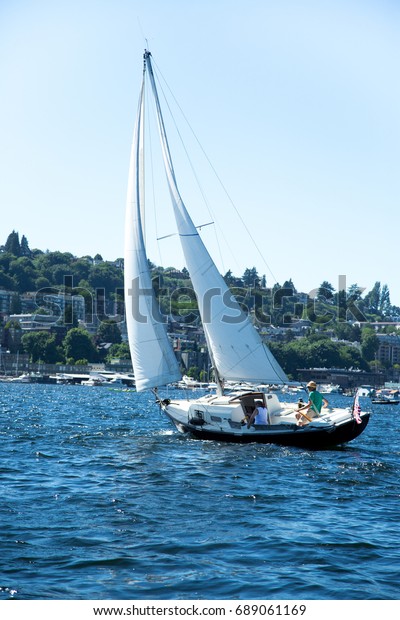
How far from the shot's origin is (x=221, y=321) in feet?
95.7

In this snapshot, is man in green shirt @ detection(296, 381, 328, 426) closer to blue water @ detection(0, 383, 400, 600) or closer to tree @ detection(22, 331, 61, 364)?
blue water @ detection(0, 383, 400, 600)

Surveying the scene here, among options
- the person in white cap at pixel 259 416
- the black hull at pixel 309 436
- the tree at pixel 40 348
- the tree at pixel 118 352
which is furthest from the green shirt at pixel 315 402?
the tree at pixel 118 352

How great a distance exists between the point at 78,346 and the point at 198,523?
540ft

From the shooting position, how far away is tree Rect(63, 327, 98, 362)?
176375 millimetres

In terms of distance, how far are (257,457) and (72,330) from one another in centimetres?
15743

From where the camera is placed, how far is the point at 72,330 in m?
179

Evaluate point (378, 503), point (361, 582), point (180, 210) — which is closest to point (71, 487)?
point (378, 503)

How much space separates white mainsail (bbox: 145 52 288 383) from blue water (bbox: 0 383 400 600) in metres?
3.64

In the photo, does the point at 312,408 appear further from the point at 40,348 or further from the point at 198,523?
the point at 40,348

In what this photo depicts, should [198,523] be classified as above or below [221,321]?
below

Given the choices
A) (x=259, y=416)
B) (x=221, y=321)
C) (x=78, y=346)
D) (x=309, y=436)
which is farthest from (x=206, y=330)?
(x=78, y=346)

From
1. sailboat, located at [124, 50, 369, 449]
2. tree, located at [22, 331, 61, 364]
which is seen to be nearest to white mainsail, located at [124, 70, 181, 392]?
sailboat, located at [124, 50, 369, 449]

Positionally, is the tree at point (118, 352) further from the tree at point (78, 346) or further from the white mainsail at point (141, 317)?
the white mainsail at point (141, 317)

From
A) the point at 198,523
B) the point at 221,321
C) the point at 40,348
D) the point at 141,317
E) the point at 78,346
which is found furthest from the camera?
the point at 78,346
